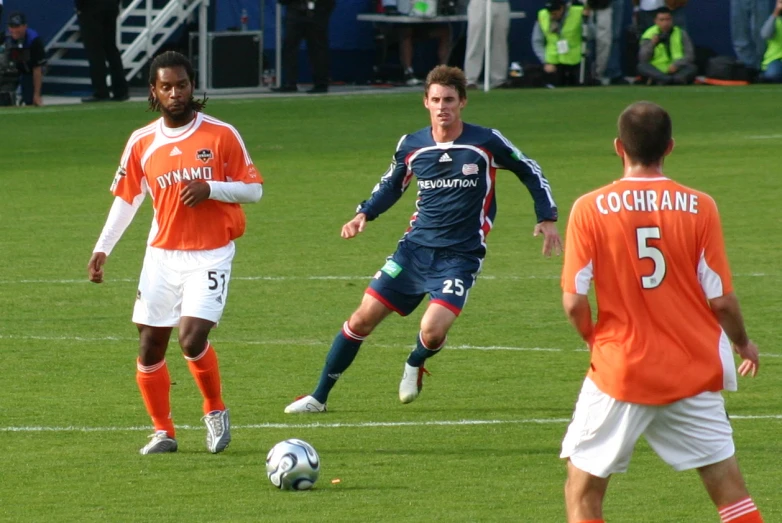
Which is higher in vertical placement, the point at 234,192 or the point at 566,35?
the point at 234,192

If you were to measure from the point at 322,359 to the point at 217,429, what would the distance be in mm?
2582

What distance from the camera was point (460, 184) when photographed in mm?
8281

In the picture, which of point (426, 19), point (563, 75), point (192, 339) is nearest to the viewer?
point (192, 339)

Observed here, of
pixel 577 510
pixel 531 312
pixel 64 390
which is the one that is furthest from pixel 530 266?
pixel 577 510

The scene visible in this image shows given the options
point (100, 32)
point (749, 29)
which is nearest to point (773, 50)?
point (749, 29)

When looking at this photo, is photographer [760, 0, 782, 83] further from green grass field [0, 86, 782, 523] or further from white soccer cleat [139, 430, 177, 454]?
white soccer cleat [139, 430, 177, 454]

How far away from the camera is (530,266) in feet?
43.9

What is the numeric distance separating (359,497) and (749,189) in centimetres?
1174

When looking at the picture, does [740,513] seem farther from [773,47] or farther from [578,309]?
[773,47]

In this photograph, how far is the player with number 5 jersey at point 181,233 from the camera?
7219mm

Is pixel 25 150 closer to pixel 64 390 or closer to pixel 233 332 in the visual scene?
pixel 233 332

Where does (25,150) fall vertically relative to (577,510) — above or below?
below

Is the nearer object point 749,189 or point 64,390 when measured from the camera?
point 64,390

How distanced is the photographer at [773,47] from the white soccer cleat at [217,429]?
19.8 meters
